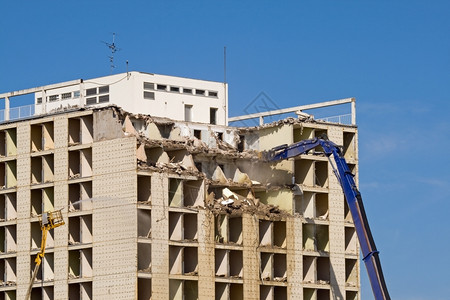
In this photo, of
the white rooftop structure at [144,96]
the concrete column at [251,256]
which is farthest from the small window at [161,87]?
the concrete column at [251,256]

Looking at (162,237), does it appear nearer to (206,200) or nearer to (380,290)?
(206,200)

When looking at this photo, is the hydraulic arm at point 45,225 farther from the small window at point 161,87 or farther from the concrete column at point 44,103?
the small window at point 161,87

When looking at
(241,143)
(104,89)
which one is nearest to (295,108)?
(241,143)

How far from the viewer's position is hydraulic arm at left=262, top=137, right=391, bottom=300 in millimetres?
120375

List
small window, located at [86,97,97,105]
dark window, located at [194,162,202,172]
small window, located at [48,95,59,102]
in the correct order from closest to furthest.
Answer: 1. dark window, located at [194,162,202,172]
2. small window, located at [86,97,97,105]
3. small window, located at [48,95,59,102]

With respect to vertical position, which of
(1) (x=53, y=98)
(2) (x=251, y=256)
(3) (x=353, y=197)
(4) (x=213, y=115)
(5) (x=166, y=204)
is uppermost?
(1) (x=53, y=98)

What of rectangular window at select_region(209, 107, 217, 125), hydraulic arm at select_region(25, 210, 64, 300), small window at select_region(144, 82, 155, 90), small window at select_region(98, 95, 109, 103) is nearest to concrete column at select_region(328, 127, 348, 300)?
rectangular window at select_region(209, 107, 217, 125)

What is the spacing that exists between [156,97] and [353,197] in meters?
19.8

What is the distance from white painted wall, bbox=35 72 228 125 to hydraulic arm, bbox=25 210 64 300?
9968 millimetres

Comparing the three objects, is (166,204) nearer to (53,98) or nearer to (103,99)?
(103,99)

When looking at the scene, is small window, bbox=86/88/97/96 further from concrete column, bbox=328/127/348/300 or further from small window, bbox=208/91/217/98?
concrete column, bbox=328/127/348/300

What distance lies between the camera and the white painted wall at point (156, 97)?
5020 inches

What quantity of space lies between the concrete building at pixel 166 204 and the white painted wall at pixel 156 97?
0.43ft

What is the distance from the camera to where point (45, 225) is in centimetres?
12350
